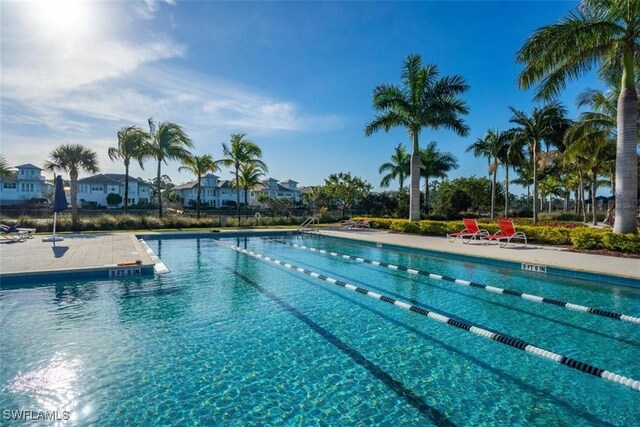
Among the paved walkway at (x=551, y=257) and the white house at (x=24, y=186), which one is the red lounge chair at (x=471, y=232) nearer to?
the paved walkway at (x=551, y=257)

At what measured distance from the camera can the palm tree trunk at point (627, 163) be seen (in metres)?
12.0

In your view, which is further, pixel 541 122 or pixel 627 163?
pixel 541 122

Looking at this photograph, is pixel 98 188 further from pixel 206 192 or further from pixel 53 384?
pixel 53 384

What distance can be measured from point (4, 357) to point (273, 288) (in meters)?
5.33

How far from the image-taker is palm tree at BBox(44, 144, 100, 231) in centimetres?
2459

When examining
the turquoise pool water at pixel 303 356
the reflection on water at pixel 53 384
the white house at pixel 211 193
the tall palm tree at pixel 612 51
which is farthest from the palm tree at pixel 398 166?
the reflection on water at pixel 53 384

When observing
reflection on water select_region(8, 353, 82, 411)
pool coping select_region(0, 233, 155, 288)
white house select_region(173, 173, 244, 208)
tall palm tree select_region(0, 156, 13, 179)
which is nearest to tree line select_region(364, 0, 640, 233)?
pool coping select_region(0, 233, 155, 288)

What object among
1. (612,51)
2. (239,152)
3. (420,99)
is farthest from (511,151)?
(239,152)

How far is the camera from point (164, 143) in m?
28.4

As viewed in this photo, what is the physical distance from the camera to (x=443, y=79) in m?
20.9

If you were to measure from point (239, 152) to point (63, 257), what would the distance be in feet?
66.0

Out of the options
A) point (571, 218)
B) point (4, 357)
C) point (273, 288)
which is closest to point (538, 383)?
point (273, 288)

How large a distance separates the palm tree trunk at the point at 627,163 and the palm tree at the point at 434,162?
28.4 meters

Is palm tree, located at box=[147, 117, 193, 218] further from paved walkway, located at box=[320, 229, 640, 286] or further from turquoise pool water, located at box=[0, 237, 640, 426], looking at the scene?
turquoise pool water, located at box=[0, 237, 640, 426]
